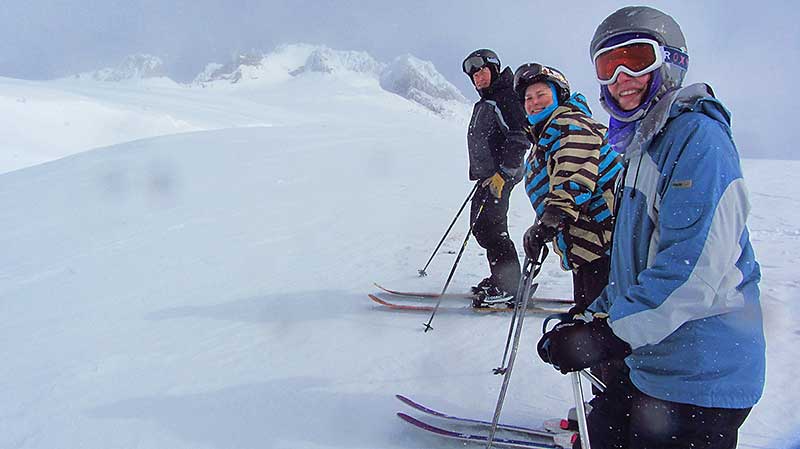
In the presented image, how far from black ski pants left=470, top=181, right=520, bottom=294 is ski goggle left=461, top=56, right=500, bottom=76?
0.96m

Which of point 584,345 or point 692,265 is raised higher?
point 692,265

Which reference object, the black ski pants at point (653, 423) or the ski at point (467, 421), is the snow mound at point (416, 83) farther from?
the black ski pants at point (653, 423)

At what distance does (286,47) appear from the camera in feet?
414

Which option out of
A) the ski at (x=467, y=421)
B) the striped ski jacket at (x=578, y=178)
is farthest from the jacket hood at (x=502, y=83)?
the ski at (x=467, y=421)

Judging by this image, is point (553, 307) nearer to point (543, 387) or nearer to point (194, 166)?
point (543, 387)

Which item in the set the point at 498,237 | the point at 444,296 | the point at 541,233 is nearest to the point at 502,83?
the point at 498,237

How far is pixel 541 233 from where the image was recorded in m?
2.54

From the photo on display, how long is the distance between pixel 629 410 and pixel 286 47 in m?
135

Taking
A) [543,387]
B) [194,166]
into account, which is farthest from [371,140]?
[543,387]

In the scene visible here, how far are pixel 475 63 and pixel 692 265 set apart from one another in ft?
9.88

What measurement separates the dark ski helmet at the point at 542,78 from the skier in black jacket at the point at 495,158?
111 centimetres

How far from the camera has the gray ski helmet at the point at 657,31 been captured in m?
1.51

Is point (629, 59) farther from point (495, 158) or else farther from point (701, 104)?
point (495, 158)

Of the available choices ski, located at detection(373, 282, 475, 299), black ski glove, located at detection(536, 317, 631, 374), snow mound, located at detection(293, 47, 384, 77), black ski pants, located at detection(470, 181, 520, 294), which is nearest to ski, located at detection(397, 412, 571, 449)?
black ski glove, located at detection(536, 317, 631, 374)
